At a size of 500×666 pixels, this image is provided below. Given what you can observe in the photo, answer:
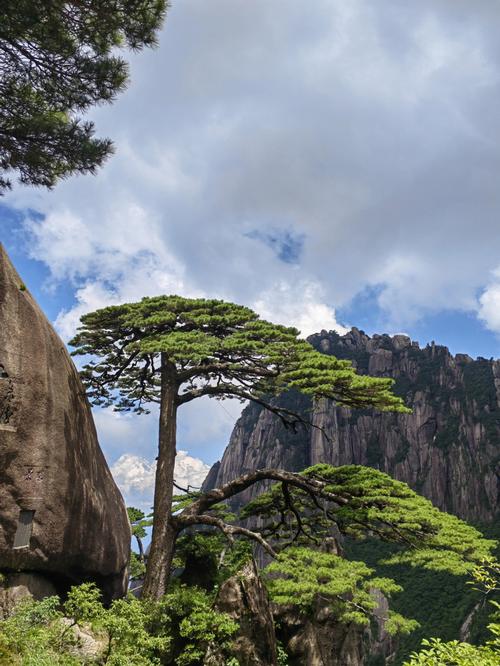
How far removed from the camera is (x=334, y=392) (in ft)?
40.4

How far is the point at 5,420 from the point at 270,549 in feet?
24.3

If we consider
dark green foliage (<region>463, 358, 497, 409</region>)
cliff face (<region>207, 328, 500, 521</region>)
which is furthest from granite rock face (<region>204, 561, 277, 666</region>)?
dark green foliage (<region>463, 358, 497, 409</region>)

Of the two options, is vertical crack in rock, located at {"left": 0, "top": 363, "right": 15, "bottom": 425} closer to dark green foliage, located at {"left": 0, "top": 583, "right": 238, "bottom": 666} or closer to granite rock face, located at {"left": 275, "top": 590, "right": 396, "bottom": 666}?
dark green foliage, located at {"left": 0, "top": 583, "right": 238, "bottom": 666}

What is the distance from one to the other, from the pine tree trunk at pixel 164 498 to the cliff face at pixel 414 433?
81.8 meters

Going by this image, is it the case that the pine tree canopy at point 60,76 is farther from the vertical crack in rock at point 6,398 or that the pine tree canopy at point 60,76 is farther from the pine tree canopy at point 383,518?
the pine tree canopy at point 383,518

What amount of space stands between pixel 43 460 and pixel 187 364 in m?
5.66

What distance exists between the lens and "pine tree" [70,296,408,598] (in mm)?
12047

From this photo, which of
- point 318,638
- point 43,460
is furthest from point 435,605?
point 43,460

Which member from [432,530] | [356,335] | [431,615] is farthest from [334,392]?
[356,335]

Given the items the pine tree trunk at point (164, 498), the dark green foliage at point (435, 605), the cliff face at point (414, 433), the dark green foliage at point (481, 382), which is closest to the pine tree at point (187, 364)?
the pine tree trunk at point (164, 498)

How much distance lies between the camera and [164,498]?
13.6m

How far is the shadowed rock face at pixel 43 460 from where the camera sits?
384 inches

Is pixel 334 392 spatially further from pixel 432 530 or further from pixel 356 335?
pixel 356 335

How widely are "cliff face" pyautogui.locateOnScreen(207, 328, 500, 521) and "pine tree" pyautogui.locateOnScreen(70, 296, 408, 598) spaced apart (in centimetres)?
8125
